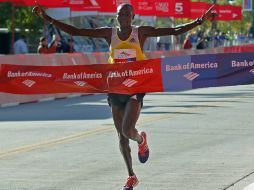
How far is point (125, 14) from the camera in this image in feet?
33.0

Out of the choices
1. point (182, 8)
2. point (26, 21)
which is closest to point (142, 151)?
point (182, 8)

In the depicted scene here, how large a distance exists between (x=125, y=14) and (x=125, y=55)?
438mm

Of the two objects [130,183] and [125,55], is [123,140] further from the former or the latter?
[125,55]

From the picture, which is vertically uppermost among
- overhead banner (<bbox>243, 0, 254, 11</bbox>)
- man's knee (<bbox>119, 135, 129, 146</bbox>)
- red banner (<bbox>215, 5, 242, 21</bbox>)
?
man's knee (<bbox>119, 135, 129, 146</bbox>)

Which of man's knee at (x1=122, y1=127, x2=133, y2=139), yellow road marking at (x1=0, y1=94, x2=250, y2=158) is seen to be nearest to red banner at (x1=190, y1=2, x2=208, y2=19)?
yellow road marking at (x1=0, y1=94, x2=250, y2=158)

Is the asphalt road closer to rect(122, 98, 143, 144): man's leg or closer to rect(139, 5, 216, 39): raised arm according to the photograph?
rect(122, 98, 143, 144): man's leg

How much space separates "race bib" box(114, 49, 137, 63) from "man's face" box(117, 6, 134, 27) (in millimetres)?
276

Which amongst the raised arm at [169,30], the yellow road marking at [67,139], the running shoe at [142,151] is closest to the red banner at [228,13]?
the yellow road marking at [67,139]

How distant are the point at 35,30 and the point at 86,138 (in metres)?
31.0

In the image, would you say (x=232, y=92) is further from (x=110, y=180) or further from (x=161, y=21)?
(x=161, y=21)

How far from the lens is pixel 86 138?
50.3 feet

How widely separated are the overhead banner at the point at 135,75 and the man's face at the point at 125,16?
55 centimetres

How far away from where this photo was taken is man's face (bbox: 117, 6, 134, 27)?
10047 millimetres

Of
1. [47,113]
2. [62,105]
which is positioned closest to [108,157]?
[47,113]
